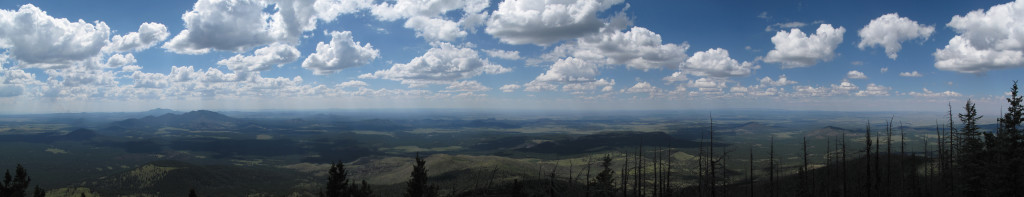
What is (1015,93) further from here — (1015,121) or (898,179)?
(898,179)

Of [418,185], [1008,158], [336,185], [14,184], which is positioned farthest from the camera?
[418,185]

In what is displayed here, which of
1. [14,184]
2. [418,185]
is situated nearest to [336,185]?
[418,185]

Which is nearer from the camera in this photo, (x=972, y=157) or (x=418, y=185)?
(x=972, y=157)

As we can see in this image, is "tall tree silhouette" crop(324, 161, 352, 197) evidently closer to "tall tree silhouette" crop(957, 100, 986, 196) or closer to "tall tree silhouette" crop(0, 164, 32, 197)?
"tall tree silhouette" crop(0, 164, 32, 197)

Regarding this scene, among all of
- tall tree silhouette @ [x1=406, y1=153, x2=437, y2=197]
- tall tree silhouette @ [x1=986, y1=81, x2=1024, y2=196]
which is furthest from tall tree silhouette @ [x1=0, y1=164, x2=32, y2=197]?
tall tree silhouette @ [x1=986, y1=81, x2=1024, y2=196]

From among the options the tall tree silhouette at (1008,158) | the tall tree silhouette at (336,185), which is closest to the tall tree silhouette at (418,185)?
the tall tree silhouette at (336,185)

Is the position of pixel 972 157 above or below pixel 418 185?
above

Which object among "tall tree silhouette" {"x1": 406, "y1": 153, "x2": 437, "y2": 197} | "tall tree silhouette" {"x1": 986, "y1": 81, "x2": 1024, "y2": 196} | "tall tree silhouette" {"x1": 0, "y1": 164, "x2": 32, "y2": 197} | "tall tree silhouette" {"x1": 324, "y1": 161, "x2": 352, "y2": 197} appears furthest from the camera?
"tall tree silhouette" {"x1": 406, "y1": 153, "x2": 437, "y2": 197}

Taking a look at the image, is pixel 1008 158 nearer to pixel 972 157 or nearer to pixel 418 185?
pixel 972 157

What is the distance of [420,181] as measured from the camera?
67500 millimetres

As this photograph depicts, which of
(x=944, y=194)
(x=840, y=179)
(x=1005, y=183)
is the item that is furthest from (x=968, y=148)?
(x=840, y=179)

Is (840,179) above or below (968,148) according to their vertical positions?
below

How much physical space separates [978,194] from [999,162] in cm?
886

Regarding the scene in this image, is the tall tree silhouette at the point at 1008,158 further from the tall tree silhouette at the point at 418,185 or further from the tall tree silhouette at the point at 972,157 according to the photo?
the tall tree silhouette at the point at 418,185
